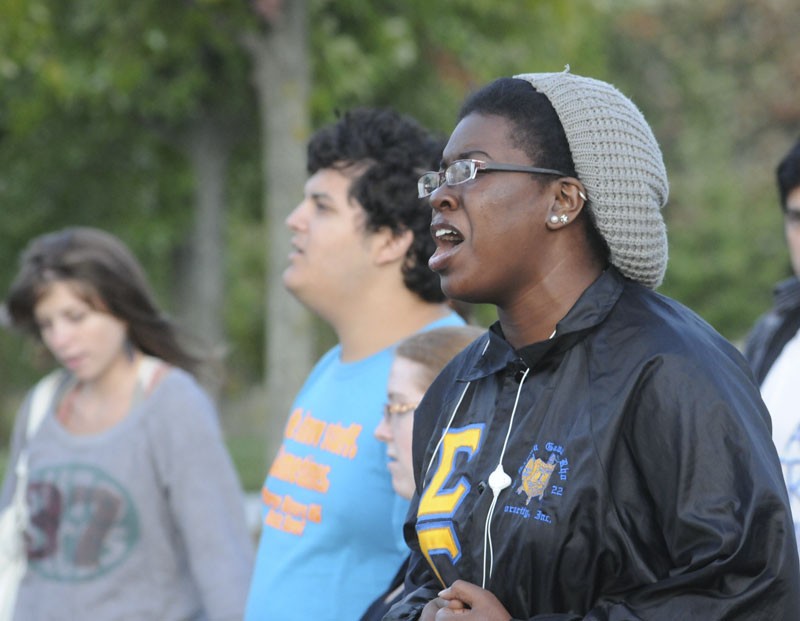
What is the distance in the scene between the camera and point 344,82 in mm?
10930

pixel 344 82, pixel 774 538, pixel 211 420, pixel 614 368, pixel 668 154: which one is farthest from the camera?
pixel 668 154

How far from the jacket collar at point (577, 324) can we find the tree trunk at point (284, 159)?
7397mm

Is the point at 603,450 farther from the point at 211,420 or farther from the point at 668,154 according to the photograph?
the point at 668,154

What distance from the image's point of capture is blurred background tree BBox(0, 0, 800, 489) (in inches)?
394

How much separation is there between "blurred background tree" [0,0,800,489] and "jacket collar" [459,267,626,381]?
1851 millimetres

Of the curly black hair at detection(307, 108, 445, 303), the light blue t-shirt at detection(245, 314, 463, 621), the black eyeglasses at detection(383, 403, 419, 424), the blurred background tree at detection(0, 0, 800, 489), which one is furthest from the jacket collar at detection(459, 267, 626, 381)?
the blurred background tree at detection(0, 0, 800, 489)

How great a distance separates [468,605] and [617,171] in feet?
2.65

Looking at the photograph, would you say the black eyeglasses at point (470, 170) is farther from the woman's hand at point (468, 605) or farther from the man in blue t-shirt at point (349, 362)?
the man in blue t-shirt at point (349, 362)

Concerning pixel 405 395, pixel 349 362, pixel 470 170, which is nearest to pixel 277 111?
pixel 349 362

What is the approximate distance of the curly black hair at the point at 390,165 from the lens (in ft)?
12.1

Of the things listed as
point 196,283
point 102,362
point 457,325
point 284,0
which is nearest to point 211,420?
point 102,362

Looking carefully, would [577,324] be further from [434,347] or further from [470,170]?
[434,347]

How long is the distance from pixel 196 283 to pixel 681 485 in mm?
13861

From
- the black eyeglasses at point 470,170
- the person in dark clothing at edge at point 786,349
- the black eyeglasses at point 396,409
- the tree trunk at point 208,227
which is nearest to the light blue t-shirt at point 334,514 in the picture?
the black eyeglasses at point 396,409
